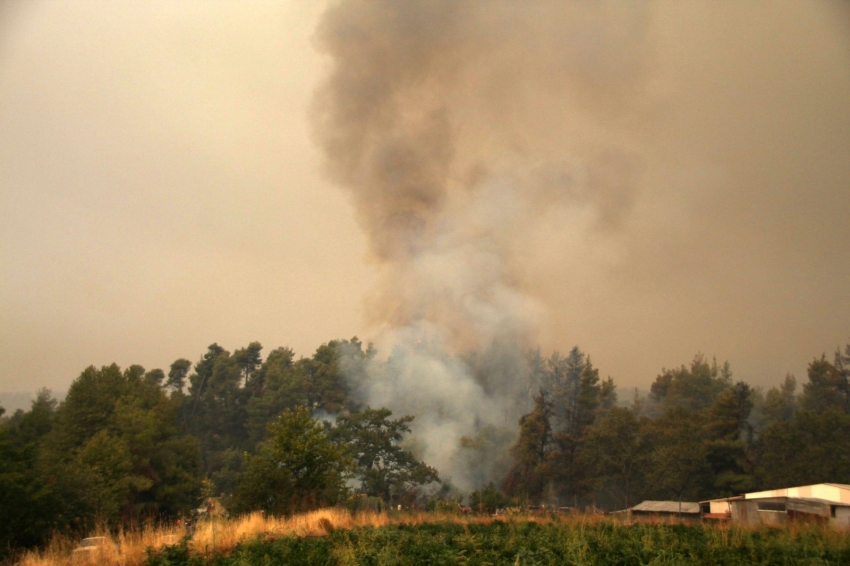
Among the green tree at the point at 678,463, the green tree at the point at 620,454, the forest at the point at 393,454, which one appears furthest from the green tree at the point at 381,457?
the green tree at the point at 678,463

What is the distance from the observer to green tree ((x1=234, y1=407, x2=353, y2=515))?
25952mm

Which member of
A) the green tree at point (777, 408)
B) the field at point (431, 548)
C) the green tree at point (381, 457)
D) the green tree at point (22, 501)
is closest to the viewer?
the field at point (431, 548)

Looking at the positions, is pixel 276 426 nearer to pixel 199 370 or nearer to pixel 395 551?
pixel 395 551

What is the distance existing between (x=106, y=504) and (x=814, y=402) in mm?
87706

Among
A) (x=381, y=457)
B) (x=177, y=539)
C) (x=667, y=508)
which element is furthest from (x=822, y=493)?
(x=381, y=457)

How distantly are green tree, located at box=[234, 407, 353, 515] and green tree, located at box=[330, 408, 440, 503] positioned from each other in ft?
72.2

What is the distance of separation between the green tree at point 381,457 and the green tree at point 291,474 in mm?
22002

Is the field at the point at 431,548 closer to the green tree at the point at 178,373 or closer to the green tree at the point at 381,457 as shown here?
the green tree at the point at 381,457

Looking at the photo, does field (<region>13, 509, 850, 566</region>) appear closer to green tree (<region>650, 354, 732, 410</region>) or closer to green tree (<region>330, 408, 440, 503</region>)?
A: green tree (<region>330, 408, 440, 503</region>)

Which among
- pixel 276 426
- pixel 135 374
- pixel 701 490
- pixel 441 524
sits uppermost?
pixel 135 374

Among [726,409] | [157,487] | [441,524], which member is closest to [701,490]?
[726,409]

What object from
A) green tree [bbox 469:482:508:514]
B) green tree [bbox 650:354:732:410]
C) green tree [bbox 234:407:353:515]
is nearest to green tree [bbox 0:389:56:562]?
green tree [bbox 234:407:353:515]

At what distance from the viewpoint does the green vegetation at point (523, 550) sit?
1331 cm

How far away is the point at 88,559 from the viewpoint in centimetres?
1315
